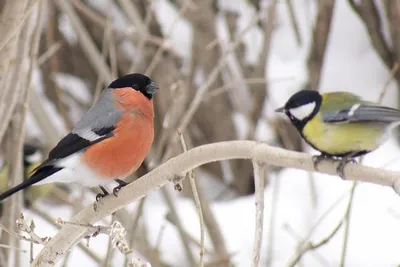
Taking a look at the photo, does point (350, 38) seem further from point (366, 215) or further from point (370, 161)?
point (366, 215)

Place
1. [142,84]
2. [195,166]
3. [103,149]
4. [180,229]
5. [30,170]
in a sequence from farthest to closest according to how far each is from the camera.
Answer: [30,170], [180,229], [142,84], [103,149], [195,166]

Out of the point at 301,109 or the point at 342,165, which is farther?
the point at 301,109

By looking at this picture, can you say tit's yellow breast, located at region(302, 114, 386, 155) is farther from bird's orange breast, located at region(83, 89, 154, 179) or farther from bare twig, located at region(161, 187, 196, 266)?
bare twig, located at region(161, 187, 196, 266)

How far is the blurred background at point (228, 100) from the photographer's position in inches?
113

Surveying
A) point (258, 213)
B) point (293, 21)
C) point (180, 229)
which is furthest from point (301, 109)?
point (293, 21)

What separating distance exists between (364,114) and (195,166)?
43 centimetres

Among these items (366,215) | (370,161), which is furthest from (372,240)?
(370,161)

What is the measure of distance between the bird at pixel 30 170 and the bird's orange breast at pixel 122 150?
4.12 feet

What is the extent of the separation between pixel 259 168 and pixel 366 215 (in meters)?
1.64

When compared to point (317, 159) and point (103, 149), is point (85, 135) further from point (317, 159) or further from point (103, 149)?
point (317, 159)

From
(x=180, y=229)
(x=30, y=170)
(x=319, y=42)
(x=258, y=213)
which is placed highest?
(x=319, y=42)

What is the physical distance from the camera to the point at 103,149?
182 cm

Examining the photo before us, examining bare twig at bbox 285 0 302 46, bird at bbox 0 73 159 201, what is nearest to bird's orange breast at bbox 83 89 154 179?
bird at bbox 0 73 159 201

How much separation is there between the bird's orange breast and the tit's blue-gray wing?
0.42 metres
